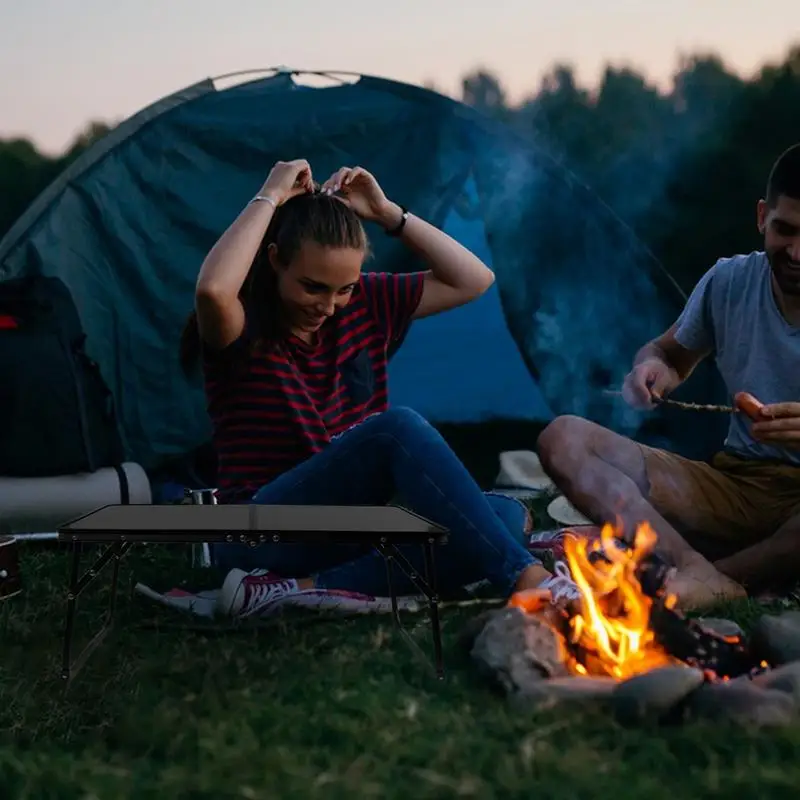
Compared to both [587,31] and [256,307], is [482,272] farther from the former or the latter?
[587,31]

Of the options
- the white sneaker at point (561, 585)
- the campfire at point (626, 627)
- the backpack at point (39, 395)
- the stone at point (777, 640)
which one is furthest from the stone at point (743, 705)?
the backpack at point (39, 395)

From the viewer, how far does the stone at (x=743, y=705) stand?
1.57m

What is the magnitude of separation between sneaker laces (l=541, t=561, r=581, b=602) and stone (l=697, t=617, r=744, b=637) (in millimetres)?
241

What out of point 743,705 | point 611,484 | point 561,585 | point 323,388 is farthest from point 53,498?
point 743,705

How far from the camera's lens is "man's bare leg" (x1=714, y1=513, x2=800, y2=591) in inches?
97.3

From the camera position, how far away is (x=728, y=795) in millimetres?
1370

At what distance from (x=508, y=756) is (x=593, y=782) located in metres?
0.13

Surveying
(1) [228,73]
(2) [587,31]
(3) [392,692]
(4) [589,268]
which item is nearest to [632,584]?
(3) [392,692]

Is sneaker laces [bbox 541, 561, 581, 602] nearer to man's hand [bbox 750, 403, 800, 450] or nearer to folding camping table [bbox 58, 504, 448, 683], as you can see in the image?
folding camping table [bbox 58, 504, 448, 683]

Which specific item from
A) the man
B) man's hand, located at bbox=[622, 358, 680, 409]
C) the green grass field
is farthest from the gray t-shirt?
the green grass field

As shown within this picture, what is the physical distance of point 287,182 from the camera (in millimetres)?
2561

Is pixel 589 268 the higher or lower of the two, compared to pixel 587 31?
lower

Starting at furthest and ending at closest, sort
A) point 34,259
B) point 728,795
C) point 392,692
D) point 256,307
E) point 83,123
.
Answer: point 83,123 < point 34,259 < point 256,307 < point 392,692 < point 728,795

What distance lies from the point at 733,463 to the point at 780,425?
1.42ft
